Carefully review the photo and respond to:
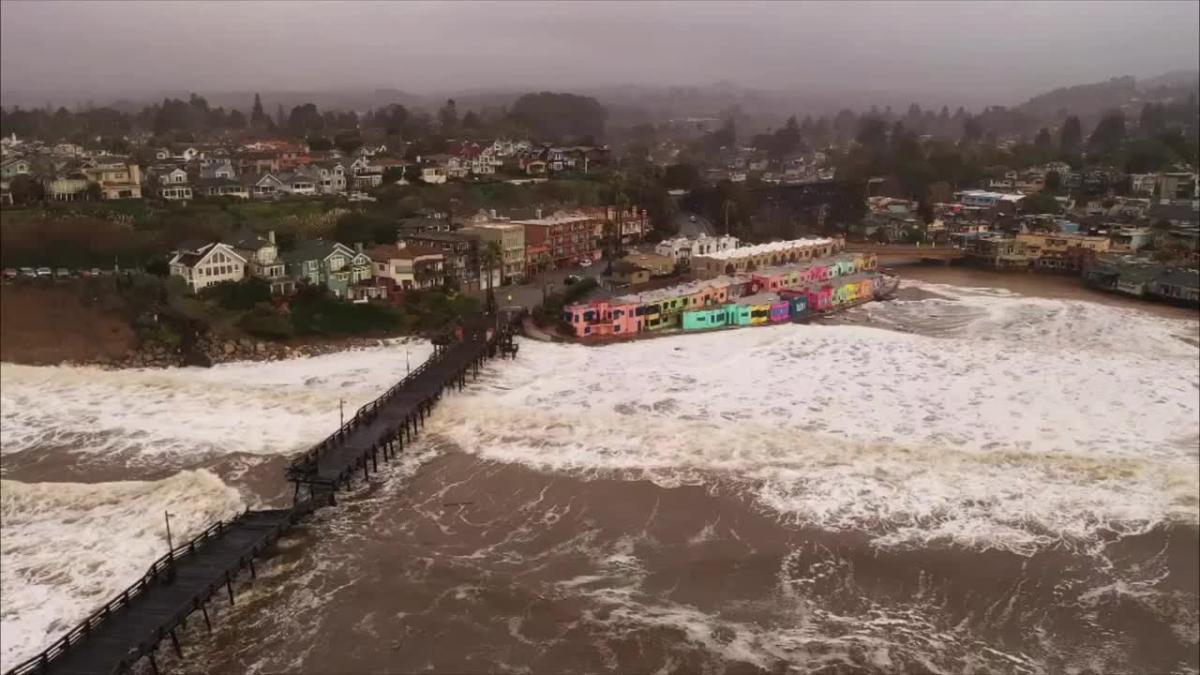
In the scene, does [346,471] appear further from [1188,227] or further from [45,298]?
[1188,227]

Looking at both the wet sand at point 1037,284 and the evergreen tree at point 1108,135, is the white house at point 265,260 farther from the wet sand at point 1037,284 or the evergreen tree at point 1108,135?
the evergreen tree at point 1108,135

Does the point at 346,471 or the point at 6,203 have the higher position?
the point at 6,203

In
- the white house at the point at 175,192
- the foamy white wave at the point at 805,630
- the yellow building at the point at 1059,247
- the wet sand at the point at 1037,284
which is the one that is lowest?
the foamy white wave at the point at 805,630

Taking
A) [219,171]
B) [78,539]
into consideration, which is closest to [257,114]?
[219,171]

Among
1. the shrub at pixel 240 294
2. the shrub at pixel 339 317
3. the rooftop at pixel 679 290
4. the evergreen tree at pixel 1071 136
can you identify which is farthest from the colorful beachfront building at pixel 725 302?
the evergreen tree at pixel 1071 136

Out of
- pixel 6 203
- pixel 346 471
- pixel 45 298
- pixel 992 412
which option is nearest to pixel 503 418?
pixel 346 471

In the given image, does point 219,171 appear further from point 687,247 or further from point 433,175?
point 687,247

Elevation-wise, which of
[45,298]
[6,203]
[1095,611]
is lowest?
[1095,611]
